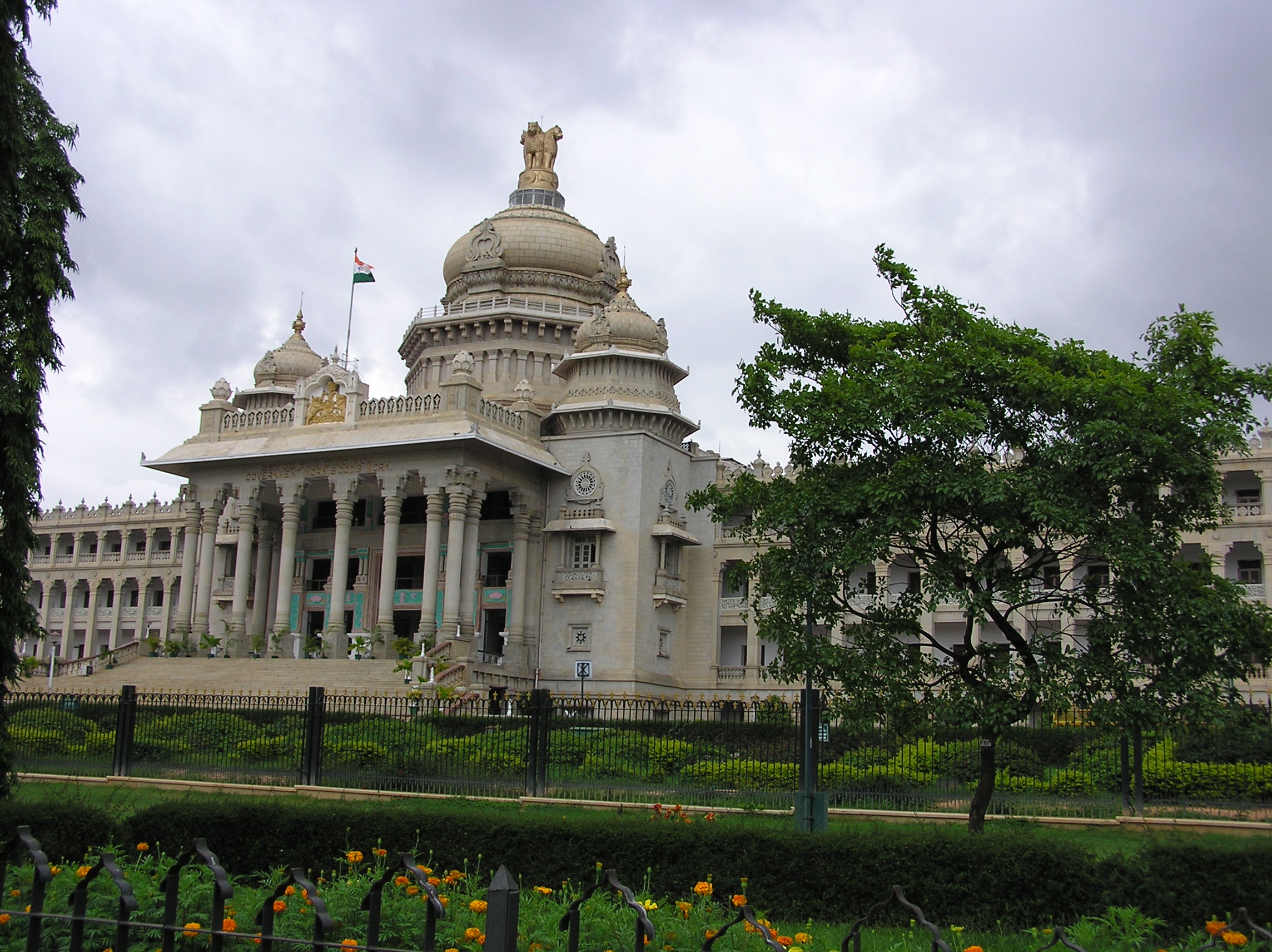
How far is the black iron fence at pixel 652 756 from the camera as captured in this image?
18594mm

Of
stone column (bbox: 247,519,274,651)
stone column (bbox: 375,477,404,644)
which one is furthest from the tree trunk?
stone column (bbox: 247,519,274,651)

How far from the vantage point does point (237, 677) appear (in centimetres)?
3900

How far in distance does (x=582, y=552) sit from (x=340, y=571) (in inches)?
327

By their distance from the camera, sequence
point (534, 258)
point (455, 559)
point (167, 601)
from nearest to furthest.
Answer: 1. point (455, 559)
2. point (534, 258)
3. point (167, 601)

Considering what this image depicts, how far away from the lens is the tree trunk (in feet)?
49.2

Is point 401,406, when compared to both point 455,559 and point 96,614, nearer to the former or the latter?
point 455,559

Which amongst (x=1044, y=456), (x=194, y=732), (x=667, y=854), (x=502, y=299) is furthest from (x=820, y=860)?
(x=502, y=299)

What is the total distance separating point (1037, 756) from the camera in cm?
2003

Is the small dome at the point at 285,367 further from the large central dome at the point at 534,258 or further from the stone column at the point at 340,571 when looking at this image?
the stone column at the point at 340,571

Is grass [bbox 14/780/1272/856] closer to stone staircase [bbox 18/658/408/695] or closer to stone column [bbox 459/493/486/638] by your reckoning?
stone staircase [bbox 18/658/408/695]

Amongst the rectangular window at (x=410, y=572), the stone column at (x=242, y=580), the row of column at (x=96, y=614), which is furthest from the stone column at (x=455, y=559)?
the row of column at (x=96, y=614)

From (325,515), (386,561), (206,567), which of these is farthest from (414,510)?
(206,567)

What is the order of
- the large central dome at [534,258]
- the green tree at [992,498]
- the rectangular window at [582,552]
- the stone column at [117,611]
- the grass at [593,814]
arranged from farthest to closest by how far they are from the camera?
the stone column at [117,611], the large central dome at [534,258], the rectangular window at [582,552], the green tree at [992,498], the grass at [593,814]

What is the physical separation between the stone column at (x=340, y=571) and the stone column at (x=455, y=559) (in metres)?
3.30
